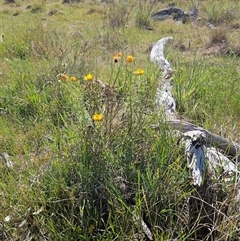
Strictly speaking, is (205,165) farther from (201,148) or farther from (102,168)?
(102,168)

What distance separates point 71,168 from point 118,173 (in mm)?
278

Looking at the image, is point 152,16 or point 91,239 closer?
point 91,239

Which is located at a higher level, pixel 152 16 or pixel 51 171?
pixel 51 171

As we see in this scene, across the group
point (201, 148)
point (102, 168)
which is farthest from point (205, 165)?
point (102, 168)

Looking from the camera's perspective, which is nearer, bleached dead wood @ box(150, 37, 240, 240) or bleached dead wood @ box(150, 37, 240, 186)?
bleached dead wood @ box(150, 37, 240, 240)

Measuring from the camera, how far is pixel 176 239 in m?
1.43

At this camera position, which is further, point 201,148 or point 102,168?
point 201,148

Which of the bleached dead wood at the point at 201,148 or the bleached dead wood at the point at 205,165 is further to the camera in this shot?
the bleached dead wood at the point at 201,148

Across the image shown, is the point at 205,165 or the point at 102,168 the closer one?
the point at 102,168

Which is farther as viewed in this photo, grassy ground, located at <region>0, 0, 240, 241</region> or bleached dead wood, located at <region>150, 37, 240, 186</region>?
bleached dead wood, located at <region>150, 37, 240, 186</region>

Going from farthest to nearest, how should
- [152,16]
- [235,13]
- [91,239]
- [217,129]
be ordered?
[152,16], [235,13], [217,129], [91,239]

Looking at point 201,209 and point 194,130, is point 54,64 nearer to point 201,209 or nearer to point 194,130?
point 194,130

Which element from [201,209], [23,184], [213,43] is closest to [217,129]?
[201,209]

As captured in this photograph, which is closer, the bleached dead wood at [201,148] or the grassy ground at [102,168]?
the grassy ground at [102,168]
